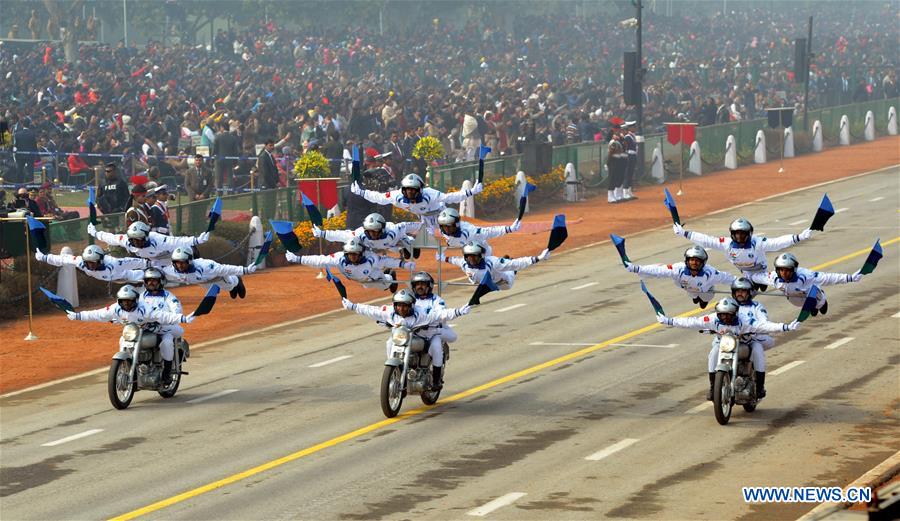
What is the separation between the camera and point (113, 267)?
22938mm

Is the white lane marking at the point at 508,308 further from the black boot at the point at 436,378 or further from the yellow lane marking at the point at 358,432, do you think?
the black boot at the point at 436,378

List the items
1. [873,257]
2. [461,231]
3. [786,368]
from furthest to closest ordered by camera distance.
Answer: [786,368], [461,231], [873,257]

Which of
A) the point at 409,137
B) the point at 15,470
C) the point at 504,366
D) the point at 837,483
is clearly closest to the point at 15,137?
the point at 409,137

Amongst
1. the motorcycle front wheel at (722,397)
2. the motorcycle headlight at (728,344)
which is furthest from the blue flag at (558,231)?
the motorcycle front wheel at (722,397)

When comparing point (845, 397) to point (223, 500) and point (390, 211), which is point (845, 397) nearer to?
point (223, 500)

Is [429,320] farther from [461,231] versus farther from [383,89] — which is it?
[383,89]

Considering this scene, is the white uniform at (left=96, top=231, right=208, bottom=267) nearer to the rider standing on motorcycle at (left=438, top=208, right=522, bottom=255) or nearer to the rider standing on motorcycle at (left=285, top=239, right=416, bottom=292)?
the rider standing on motorcycle at (left=285, top=239, right=416, bottom=292)

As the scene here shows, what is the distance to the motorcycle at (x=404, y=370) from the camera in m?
20.5

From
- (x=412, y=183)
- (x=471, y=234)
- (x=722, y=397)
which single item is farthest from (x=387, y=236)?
(x=722, y=397)

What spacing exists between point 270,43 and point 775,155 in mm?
27864

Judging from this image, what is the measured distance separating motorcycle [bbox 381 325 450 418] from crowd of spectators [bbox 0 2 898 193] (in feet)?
45.8

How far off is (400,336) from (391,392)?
2.29 feet

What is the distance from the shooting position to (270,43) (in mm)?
76625

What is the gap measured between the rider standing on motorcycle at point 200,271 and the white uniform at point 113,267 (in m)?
0.41
